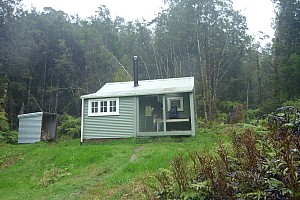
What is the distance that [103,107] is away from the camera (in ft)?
41.2

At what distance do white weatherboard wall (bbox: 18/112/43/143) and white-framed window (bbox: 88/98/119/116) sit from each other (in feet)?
10.3

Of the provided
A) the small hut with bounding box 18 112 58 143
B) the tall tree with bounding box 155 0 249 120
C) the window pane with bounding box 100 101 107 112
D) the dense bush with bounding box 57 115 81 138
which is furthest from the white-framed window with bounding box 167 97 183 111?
the tall tree with bounding box 155 0 249 120

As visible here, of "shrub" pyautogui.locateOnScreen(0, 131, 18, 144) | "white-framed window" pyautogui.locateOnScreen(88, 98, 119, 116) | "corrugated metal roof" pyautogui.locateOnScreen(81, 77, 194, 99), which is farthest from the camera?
"shrub" pyautogui.locateOnScreen(0, 131, 18, 144)

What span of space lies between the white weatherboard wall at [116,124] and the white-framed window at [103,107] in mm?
176

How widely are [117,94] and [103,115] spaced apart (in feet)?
3.66

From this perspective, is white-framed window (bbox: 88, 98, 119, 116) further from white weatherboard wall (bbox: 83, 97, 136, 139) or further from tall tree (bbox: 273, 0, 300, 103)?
tall tree (bbox: 273, 0, 300, 103)

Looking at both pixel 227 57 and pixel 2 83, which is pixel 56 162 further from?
pixel 227 57

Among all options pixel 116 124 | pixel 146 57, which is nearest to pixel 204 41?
pixel 146 57

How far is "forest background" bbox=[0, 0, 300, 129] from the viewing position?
68.9ft

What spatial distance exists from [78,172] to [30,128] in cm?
816

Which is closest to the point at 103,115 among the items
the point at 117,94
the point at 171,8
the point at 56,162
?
the point at 117,94

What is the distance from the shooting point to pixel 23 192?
19.9ft

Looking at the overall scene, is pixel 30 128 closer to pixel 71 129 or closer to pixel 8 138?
pixel 8 138

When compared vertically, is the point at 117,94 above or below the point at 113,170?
above
